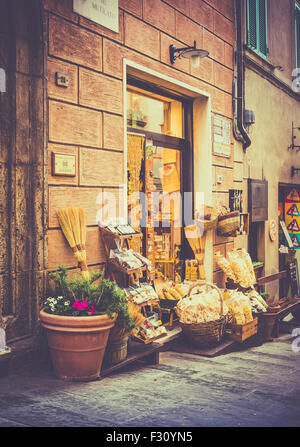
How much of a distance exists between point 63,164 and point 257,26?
618cm

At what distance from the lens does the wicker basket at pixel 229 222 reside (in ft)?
24.0

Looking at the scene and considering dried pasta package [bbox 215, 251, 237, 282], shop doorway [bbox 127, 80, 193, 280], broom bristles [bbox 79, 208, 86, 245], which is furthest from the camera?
dried pasta package [bbox 215, 251, 237, 282]

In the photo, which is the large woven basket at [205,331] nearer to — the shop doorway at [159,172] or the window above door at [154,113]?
the shop doorway at [159,172]

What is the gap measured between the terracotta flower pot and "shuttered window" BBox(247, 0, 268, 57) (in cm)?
646

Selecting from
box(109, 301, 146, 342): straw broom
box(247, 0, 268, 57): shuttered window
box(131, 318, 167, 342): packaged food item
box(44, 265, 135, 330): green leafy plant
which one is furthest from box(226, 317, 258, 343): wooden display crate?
box(247, 0, 268, 57): shuttered window

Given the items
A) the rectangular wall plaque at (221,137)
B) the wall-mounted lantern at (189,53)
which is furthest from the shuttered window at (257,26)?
the wall-mounted lantern at (189,53)

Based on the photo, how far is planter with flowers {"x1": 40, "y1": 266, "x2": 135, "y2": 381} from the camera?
13.6 ft

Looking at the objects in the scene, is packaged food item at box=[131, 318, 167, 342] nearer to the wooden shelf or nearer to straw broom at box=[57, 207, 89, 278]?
the wooden shelf

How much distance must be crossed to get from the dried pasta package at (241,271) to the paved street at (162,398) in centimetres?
197

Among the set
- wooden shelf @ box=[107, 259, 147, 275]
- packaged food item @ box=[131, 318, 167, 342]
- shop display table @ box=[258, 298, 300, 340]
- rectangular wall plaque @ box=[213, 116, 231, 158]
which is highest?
rectangular wall plaque @ box=[213, 116, 231, 158]

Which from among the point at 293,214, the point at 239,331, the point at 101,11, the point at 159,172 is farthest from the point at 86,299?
the point at 293,214

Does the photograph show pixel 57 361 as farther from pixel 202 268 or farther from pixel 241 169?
pixel 241 169

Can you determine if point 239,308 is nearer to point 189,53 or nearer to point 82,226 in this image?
point 82,226
